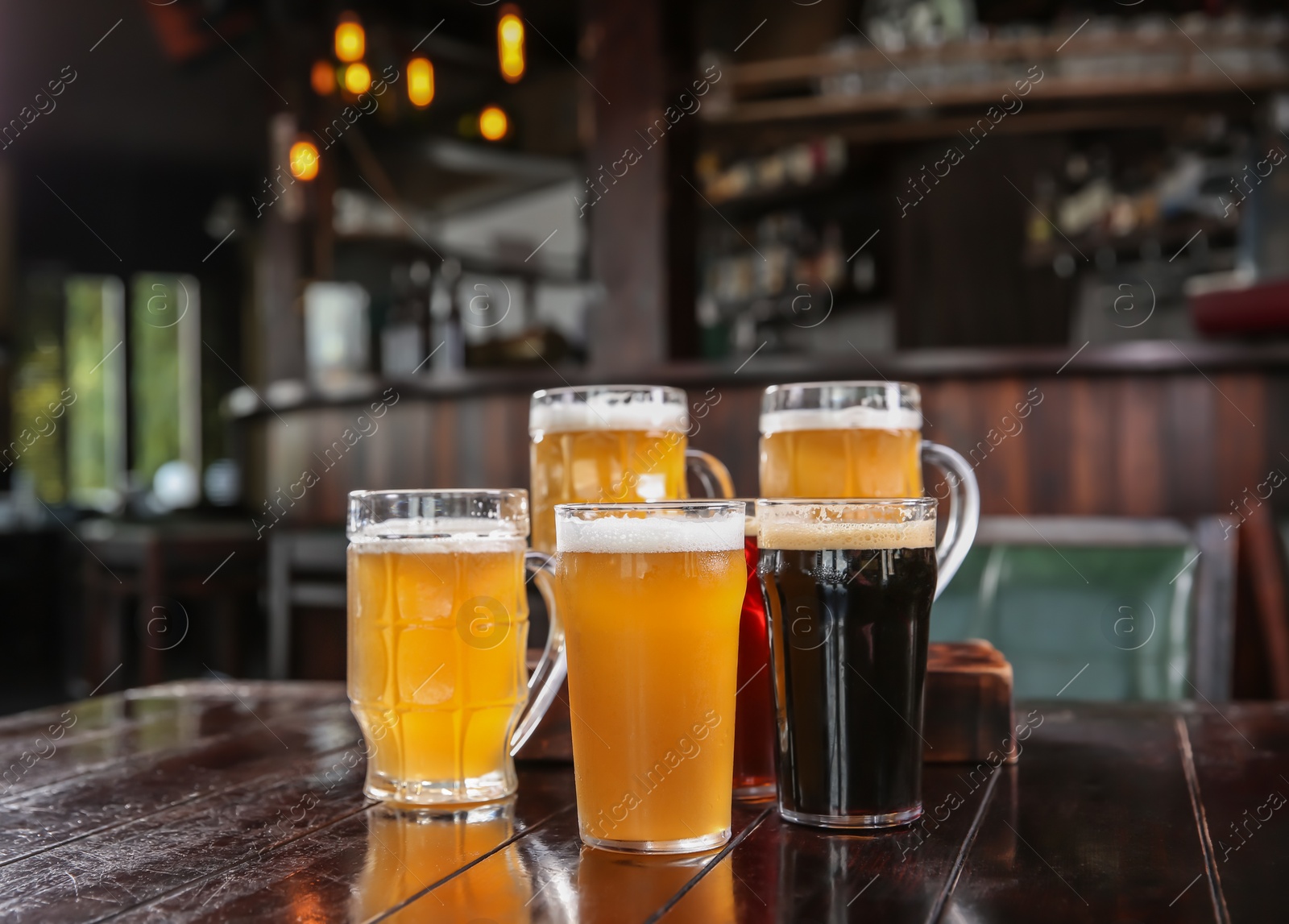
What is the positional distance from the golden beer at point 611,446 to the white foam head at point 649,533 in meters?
0.24

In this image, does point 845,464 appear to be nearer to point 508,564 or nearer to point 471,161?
point 508,564

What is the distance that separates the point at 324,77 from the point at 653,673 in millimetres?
4277

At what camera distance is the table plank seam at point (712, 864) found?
64 centimetres

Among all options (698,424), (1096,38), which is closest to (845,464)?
(698,424)

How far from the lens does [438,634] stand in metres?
0.86

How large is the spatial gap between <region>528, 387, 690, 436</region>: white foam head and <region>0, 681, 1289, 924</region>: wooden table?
29 centimetres

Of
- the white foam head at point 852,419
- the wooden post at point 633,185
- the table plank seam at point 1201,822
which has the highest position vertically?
the wooden post at point 633,185

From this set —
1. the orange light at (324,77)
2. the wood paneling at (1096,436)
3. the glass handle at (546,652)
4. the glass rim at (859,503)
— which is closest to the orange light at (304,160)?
the orange light at (324,77)

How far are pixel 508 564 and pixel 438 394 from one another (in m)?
2.86

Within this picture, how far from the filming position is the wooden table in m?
0.65

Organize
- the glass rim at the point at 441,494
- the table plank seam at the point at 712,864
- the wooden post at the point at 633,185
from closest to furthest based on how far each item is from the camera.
A: the table plank seam at the point at 712,864 < the glass rim at the point at 441,494 < the wooden post at the point at 633,185

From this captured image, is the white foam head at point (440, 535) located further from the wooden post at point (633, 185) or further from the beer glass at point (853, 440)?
the wooden post at point (633, 185)

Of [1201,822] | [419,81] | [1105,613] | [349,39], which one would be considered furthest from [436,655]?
[349,39]

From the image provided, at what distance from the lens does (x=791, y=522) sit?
0.82 meters
